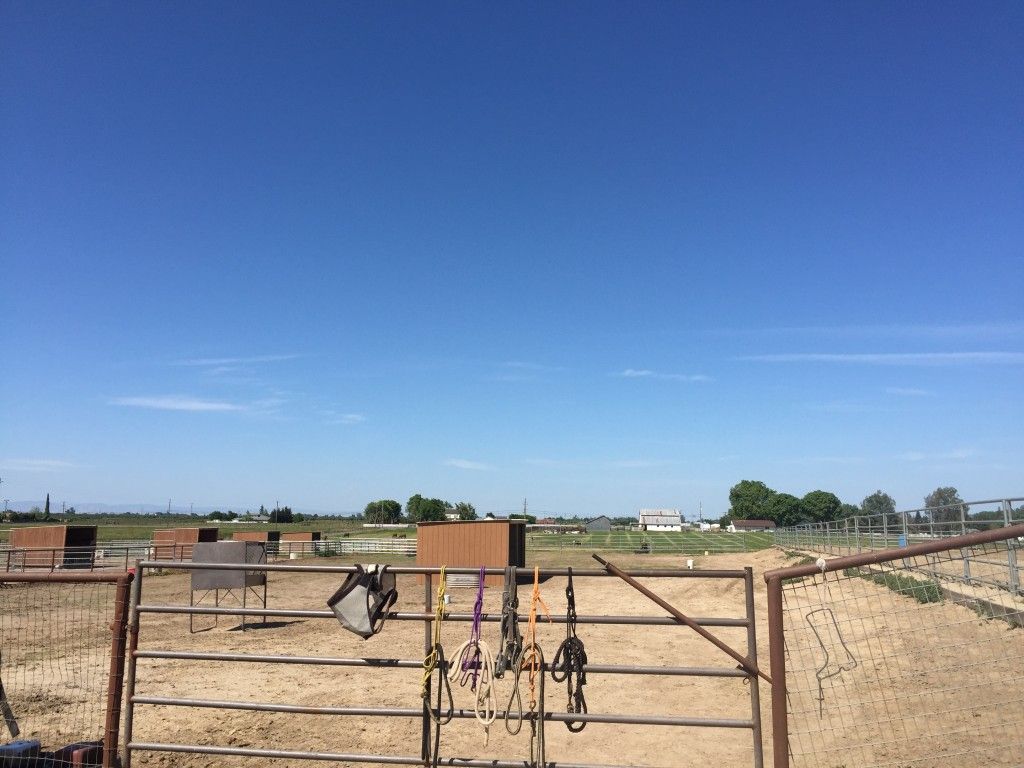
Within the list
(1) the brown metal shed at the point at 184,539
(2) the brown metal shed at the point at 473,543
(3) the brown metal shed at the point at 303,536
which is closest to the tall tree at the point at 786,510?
(3) the brown metal shed at the point at 303,536

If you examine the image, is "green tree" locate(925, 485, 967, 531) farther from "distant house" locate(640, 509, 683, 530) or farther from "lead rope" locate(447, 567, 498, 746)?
"distant house" locate(640, 509, 683, 530)

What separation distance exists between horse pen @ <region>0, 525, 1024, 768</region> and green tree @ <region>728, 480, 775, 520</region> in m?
166

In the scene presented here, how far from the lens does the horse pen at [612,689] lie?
4.25 meters

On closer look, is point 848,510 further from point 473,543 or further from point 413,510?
point 473,543

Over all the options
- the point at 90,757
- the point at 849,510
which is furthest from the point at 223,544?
the point at 849,510

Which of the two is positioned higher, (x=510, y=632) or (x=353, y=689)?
(x=510, y=632)

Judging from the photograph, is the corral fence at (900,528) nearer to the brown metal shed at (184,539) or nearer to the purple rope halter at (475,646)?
the purple rope halter at (475,646)

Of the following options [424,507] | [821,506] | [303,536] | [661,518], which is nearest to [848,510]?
[821,506]

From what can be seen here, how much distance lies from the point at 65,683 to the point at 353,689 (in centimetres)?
432

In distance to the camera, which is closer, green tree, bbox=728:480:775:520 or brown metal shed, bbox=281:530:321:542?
brown metal shed, bbox=281:530:321:542

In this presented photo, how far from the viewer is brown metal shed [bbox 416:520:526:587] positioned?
27.2 m

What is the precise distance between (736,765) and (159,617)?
17.2 meters

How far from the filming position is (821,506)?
164000 millimetres

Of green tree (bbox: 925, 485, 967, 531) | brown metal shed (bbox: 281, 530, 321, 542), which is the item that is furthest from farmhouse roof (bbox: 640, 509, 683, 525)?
green tree (bbox: 925, 485, 967, 531)
